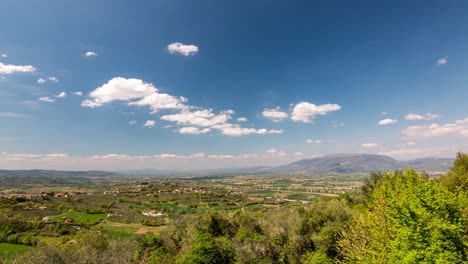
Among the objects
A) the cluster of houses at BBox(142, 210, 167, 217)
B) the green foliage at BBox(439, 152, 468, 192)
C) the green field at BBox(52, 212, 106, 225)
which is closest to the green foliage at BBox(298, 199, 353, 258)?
the green foliage at BBox(439, 152, 468, 192)

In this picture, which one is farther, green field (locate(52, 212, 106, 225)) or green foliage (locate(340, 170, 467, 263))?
green field (locate(52, 212, 106, 225))

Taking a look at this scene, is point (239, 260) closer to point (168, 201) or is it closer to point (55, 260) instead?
point (55, 260)

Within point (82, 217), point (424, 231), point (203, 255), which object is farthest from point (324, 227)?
point (82, 217)

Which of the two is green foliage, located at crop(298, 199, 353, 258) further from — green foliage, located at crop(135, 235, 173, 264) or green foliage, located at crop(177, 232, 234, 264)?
green foliage, located at crop(135, 235, 173, 264)

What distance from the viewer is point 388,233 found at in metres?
23.1

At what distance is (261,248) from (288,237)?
7.47 m

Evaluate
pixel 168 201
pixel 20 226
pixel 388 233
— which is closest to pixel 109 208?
pixel 168 201

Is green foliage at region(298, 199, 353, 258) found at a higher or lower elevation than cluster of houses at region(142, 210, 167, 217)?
higher

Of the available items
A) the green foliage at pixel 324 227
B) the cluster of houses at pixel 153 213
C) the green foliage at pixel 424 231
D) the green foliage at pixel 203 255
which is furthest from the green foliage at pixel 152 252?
the cluster of houses at pixel 153 213

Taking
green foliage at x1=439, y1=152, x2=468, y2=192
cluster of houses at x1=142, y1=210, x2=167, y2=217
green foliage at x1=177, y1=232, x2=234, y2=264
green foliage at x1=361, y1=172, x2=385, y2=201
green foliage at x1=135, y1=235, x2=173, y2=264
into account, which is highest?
green foliage at x1=439, y1=152, x2=468, y2=192

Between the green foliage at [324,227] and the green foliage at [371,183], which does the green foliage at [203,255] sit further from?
the green foliage at [371,183]

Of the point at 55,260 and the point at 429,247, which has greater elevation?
the point at 429,247

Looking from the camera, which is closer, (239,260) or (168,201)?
(239,260)

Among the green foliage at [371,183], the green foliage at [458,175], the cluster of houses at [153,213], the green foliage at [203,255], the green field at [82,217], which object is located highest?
the green foliage at [458,175]
